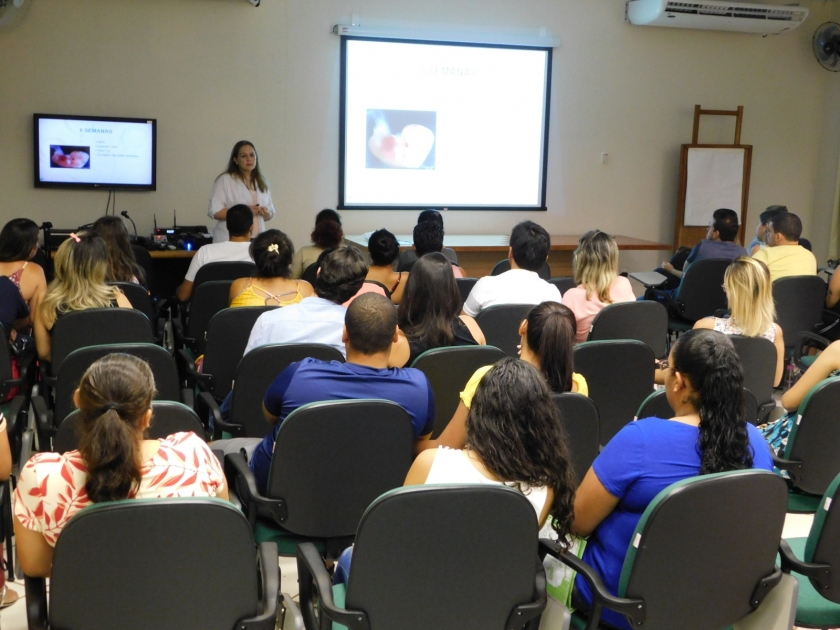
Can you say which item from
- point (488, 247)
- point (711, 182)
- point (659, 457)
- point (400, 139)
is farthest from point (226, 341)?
point (711, 182)

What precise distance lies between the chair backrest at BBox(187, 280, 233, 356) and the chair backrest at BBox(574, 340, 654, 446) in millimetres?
1967

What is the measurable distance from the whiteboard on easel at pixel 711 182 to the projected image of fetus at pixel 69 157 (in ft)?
18.2

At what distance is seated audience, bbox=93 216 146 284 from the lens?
15.2ft

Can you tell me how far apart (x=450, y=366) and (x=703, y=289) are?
315cm

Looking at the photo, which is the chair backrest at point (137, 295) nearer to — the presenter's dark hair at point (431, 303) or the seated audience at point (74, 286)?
the seated audience at point (74, 286)

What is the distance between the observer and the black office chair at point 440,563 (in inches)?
67.9

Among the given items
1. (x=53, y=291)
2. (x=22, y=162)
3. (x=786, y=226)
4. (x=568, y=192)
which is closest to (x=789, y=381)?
(x=786, y=226)

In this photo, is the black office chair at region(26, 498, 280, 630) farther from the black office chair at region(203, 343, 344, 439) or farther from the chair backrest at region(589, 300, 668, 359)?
the chair backrest at region(589, 300, 668, 359)

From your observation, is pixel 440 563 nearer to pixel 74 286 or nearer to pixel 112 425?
pixel 112 425

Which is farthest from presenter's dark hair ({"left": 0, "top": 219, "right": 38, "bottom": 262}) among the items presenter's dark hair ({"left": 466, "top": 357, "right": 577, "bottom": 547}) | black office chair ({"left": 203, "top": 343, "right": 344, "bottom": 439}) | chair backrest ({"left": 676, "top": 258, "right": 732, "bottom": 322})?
chair backrest ({"left": 676, "top": 258, "right": 732, "bottom": 322})

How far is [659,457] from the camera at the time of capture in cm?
198

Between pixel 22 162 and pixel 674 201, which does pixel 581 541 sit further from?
pixel 674 201

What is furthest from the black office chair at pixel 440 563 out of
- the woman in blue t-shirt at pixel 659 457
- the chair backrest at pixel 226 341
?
the chair backrest at pixel 226 341

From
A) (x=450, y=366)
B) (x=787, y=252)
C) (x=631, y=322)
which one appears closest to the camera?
(x=450, y=366)
